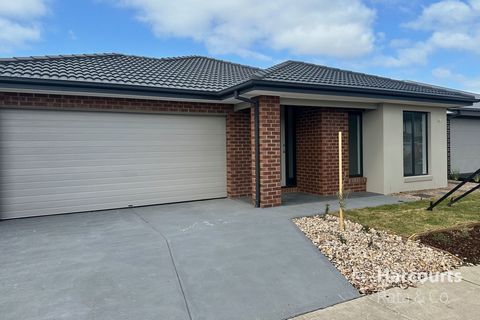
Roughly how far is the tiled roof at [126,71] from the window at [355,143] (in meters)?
3.79

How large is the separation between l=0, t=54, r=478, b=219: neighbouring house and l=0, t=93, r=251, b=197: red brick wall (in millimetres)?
26

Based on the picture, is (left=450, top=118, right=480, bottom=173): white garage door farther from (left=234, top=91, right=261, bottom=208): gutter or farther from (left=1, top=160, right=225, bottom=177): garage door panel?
(left=1, top=160, right=225, bottom=177): garage door panel

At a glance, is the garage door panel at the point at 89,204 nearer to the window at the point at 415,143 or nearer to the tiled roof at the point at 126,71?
the tiled roof at the point at 126,71

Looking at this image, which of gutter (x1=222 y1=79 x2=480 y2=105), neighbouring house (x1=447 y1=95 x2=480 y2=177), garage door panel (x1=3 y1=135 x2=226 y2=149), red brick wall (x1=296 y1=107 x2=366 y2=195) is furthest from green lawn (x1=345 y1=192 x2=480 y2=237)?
neighbouring house (x1=447 y1=95 x2=480 y2=177)

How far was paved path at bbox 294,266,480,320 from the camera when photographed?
3316mm

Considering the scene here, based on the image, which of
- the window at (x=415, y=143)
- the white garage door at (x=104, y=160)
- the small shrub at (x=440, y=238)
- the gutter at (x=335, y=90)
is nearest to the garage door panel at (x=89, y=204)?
the white garage door at (x=104, y=160)

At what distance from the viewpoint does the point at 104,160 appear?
318 inches

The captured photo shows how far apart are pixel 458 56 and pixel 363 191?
1199 centimetres

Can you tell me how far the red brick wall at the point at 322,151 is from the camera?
9.75 metres

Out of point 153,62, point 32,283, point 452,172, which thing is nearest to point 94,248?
point 32,283

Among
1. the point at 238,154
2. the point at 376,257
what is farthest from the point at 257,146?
the point at 376,257

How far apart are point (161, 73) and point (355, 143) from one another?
6235mm

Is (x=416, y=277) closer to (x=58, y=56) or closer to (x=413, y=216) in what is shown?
(x=413, y=216)

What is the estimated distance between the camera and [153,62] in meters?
10.9
